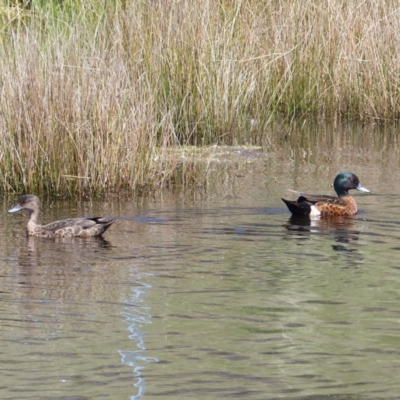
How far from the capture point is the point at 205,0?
13.7m

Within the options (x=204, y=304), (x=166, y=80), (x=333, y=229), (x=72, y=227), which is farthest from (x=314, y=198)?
(x=204, y=304)

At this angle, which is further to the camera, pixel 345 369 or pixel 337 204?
pixel 337 204

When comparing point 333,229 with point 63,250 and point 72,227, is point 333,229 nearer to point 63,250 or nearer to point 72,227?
point 72,227

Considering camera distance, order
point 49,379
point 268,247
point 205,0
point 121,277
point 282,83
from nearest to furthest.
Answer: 1. point 49,379
2. point 121,277
3. point 268,247
4. point 205,0
5. point 282,83

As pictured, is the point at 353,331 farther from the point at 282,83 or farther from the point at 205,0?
the point at 282,83

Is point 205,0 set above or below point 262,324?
above

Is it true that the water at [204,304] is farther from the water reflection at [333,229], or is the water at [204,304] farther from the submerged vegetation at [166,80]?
the submerged vegetation at [166,80]

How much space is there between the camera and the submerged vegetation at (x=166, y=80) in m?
10.6

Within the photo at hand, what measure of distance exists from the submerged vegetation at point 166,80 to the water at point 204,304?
499mm

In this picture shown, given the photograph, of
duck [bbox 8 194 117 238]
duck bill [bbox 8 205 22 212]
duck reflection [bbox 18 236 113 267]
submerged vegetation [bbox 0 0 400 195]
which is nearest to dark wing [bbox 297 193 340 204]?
submerged vegetation [bbox 0 0 400 195]

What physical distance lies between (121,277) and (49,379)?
225cm

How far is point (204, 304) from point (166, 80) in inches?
267

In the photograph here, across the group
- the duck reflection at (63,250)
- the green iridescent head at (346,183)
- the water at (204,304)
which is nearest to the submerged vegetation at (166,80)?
the water at (204,304)

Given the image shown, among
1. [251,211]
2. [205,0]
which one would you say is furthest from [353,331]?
[205,0]
